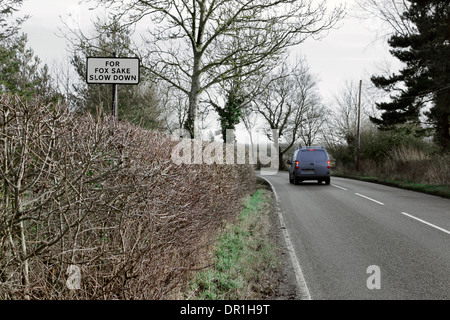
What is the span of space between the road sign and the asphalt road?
4.08 meters

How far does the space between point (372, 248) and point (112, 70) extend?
17.9ft

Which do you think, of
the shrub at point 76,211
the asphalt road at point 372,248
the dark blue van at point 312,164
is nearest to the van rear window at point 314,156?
the dark blue van at point 312,164

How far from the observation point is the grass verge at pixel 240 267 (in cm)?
452

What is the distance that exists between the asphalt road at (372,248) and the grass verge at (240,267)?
51 centimetres

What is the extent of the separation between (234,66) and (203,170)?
711 centimetres

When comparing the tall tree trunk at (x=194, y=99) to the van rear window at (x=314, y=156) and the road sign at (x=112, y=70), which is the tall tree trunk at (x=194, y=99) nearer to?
the road sign at (x=112, y=70)

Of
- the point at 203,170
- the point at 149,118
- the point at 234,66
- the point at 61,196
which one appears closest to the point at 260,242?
the point at 203,170

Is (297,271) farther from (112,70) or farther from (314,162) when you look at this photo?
(314,162)

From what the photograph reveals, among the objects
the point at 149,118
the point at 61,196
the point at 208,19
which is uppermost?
the point at 208,19

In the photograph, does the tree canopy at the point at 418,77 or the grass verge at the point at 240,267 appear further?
the tree canopy at the point at 418,77

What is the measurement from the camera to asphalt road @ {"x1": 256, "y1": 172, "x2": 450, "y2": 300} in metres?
4.96
